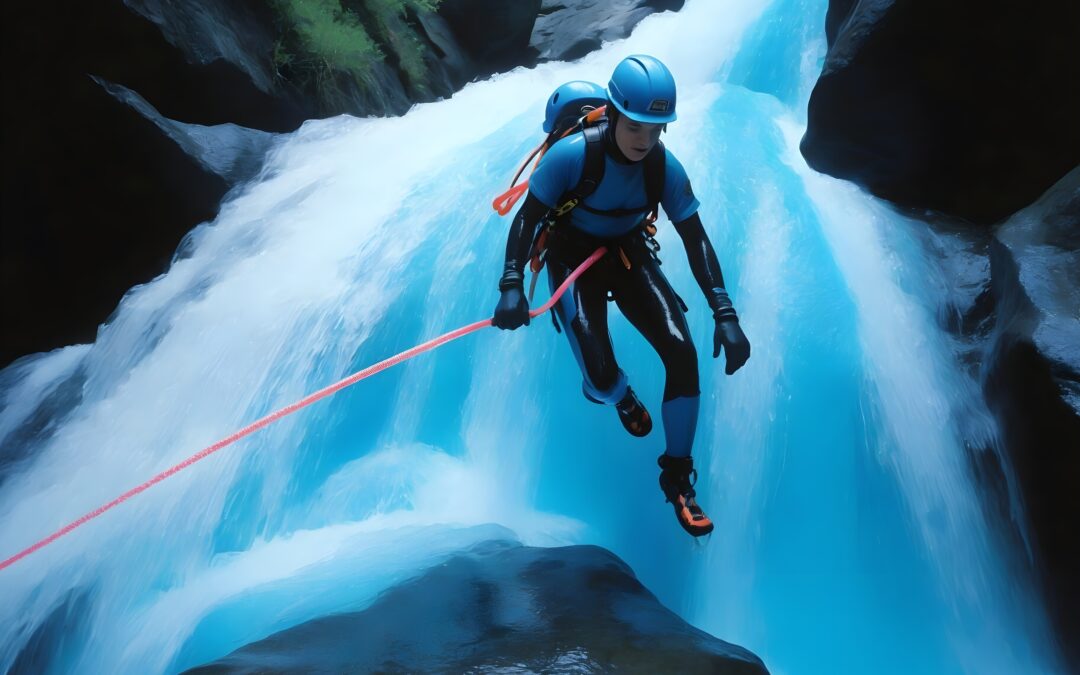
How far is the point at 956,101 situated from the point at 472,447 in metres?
3.64

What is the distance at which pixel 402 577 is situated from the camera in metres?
2.64

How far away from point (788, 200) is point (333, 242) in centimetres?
322

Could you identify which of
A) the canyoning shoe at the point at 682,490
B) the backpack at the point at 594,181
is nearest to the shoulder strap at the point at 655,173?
the backpack at the point at 594,181

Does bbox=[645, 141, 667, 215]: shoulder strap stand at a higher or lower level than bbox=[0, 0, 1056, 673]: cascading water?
higher

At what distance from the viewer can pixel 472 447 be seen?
12.2ft

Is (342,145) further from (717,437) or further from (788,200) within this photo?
(717,437)

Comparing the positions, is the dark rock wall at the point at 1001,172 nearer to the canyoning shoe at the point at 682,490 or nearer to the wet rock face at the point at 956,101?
the wet rock face at the point at 956,101

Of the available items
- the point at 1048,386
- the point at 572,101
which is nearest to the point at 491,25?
the point at 572,101

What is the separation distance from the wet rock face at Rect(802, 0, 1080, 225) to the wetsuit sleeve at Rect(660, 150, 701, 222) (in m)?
2.53

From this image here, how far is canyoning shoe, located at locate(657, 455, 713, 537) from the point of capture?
102 inches

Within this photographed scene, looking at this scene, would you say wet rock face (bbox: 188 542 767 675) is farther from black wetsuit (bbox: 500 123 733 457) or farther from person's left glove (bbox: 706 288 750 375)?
person's left glove (bbox: 706 288 750 375)

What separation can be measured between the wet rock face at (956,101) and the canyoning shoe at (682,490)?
9.39ft

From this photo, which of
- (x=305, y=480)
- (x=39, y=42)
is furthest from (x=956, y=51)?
(x=39, y=42)

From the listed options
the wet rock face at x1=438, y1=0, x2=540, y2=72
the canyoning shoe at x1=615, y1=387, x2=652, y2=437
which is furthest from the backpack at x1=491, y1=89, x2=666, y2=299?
the wet rock face at x1=438, y1=0, x2=540, y2=72
